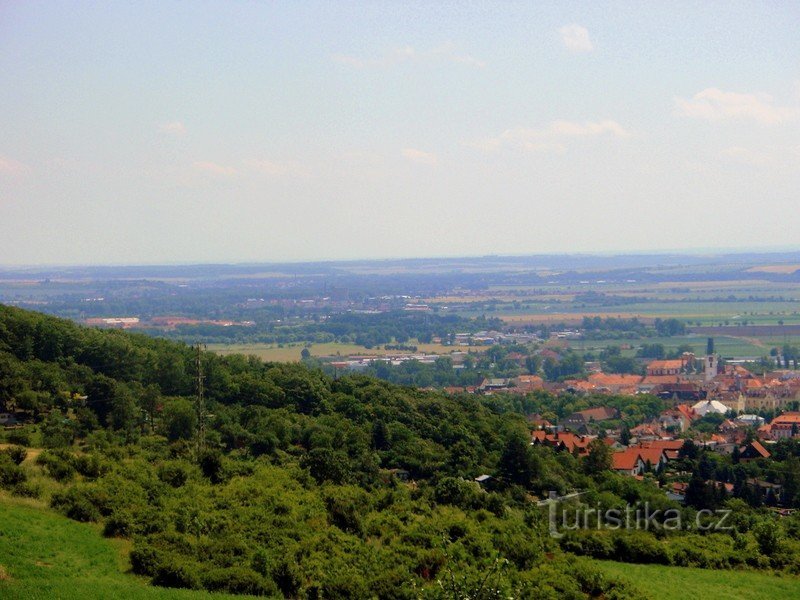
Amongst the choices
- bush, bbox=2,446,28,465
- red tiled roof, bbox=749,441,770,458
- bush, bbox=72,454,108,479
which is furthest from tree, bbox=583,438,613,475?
bush, bbox=2,446,28,465

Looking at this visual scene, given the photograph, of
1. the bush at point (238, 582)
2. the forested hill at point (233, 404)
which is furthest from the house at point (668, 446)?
the bush at point (238, 582)

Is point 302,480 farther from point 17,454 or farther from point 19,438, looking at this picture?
point 19,438

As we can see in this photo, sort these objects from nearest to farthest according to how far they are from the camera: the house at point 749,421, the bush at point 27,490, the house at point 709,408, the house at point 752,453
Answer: the bush at point 27,490
the house at point 752,453
the house at point 749,421
the house at point 709,408

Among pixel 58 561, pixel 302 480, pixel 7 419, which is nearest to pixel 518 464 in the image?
pixel 302 480

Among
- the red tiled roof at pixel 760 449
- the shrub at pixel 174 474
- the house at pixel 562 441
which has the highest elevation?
the shrub at pixel 174 474

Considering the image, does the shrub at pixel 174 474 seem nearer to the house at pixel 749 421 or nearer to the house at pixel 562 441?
the house at pixel 562 441

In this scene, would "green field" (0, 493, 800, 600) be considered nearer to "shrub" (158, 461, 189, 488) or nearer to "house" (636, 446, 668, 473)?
"shrub" (158, 461, 189, 488)

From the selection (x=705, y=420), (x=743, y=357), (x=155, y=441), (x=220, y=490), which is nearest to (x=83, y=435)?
(x=155, y=441)
